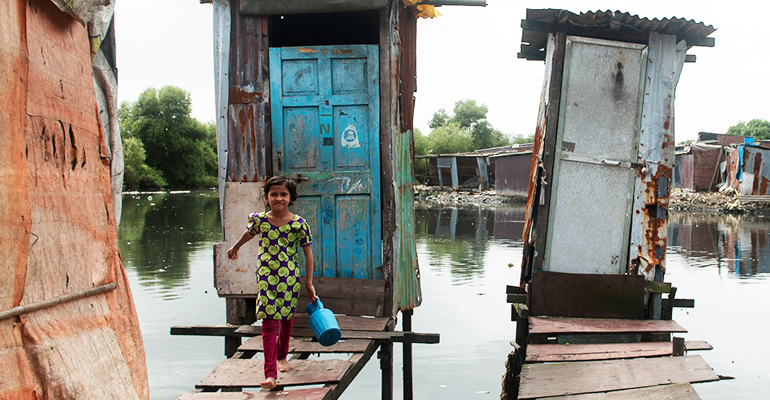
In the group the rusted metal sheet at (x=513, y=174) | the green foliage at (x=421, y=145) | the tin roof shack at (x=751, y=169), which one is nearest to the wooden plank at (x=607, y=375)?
the tin roof shack at (x=751, y=169)

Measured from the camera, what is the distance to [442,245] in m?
15.7

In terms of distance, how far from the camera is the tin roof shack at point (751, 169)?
2270cm

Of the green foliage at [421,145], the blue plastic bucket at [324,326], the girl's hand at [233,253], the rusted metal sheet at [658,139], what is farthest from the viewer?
the green foliage at [421,145]

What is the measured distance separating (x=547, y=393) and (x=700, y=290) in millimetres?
8038

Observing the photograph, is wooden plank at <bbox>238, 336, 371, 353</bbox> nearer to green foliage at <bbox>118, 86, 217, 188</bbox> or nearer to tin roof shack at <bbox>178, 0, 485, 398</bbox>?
tin roof shack at <bbox>178, 0, 485, 398</bbox>

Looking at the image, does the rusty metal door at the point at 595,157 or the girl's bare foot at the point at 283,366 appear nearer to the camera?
the girl's bare foot at the point at 283,366

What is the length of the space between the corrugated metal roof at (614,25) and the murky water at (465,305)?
13.0 ft

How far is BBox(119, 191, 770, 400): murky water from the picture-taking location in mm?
7156

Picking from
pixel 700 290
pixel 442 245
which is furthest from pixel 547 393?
pixel 442 245

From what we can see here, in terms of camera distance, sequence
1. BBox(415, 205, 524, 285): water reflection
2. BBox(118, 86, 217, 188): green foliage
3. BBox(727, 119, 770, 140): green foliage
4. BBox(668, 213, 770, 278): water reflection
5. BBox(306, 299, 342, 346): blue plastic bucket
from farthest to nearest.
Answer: BBox(727, 119, 770, 140): green foliage, BBox(118, 86, 217, 188): green foliage, BBox(415, 205, 524, 285): water reflection, BBox(668, 213, 770, 278): water reflection, BBox(306, 299, 342, 346): blue plastic bucket

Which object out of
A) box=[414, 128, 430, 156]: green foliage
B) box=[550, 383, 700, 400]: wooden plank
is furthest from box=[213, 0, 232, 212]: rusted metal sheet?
box=[414, 128, 430, 156]: green foliage

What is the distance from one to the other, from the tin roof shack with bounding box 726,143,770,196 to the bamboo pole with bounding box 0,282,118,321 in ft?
83.1

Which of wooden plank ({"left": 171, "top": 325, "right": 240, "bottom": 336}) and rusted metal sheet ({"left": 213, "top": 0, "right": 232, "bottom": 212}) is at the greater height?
rusted metal sheet ({"left": 213, "top": 0, "right": 232, "bottom": 212})

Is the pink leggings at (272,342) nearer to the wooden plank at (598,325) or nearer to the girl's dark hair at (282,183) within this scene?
the girl's dark hair at (282,183)
